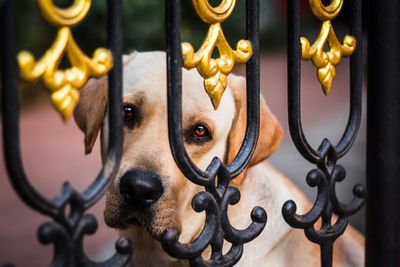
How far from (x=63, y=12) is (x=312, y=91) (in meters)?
8.45

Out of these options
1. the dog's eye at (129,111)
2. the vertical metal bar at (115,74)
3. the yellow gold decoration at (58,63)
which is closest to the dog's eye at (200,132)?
the dog's eye at (129,111)

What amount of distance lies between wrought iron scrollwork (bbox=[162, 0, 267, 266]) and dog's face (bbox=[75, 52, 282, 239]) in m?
0.78

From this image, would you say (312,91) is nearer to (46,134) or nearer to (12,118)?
(46,134)

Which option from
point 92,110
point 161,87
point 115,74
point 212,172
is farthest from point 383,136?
point 92,110

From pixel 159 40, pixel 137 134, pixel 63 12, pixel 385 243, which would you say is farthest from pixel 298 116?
pixel 159 40

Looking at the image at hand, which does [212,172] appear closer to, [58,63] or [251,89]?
[251,89]

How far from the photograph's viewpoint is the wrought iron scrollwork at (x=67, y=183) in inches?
42.8

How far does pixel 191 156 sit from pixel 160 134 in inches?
5.5

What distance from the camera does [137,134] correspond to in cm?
254

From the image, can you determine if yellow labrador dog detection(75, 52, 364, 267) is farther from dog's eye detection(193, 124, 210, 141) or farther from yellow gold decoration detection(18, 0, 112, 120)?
yellow gold decoration detection(18, 0, 112, 120)

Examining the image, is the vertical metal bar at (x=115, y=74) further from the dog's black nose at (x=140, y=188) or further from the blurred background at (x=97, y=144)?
the blurred background at (x=97, y=144)

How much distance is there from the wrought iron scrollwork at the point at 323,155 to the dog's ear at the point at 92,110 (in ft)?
3.60

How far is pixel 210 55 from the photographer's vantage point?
1.39m

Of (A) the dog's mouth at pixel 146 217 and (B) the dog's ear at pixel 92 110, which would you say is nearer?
(A) the dog's mouth at pixel 146 217
